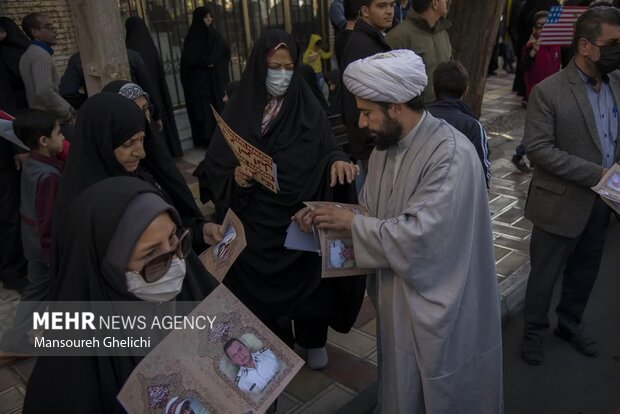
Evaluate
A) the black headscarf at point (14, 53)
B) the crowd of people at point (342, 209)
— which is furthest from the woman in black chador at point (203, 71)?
the crowd of people at point (342, 209)

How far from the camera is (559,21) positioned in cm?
559

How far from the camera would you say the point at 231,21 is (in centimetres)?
855

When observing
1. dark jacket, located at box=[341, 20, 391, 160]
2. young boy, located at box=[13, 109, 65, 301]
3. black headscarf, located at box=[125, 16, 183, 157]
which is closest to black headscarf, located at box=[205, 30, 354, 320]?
young boy, located at box=[13, 109, 65, 301]

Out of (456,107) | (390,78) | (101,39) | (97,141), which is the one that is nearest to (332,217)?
(390,78)

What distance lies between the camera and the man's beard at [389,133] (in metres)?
2.12

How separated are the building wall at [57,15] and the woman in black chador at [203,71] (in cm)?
150

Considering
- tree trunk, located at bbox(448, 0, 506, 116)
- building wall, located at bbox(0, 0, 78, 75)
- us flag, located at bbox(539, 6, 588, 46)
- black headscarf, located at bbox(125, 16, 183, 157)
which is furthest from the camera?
black headscarf, located at bbox(125, 16, 183, 157)

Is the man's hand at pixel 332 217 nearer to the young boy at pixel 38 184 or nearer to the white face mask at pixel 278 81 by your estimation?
the white face mask at pixel 278 81

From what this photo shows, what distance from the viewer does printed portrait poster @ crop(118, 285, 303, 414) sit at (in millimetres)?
1514

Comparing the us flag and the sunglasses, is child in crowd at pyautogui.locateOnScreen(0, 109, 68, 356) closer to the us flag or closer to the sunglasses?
the sunglasses

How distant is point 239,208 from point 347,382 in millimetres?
1247

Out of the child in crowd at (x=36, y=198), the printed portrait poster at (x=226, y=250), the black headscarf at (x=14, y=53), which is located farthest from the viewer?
the black headscarf at (x=14, y=53)

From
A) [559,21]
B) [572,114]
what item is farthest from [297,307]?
[559,21]

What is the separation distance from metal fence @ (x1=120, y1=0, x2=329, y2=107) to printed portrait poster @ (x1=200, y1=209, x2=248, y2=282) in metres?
5.64
